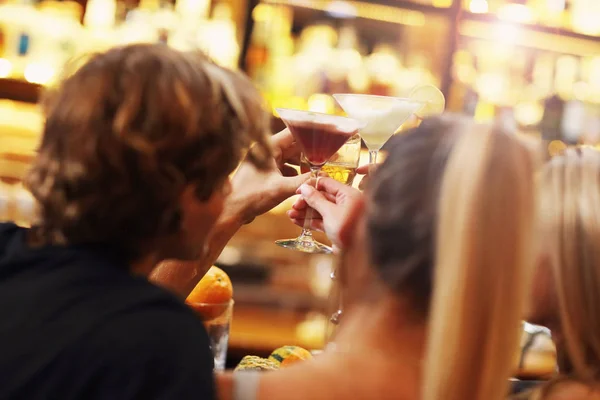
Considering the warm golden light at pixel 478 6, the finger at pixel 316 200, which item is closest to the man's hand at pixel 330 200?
the finger at pixel 316 200

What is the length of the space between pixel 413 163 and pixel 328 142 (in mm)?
681

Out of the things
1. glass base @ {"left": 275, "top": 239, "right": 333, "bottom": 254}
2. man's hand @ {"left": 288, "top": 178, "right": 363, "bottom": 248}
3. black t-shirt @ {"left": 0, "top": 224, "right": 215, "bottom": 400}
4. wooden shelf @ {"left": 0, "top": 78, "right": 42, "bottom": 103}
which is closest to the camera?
black t-shirt @ {"left": 0, "top": 224, "right": 215, "bottom": 400}

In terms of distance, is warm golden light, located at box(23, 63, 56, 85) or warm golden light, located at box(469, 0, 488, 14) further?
warm golden light, located at box(469, 0, 488, 14)

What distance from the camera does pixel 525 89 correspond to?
405 cm

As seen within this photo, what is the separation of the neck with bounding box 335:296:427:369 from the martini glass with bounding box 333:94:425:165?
31.3 inches

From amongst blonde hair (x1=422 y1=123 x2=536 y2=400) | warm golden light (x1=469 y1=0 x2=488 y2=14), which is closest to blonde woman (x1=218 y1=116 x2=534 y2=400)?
blonde hair (x1=422 y1=123 x2=536 y2=400)

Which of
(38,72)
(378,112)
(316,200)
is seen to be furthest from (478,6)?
(316,200)

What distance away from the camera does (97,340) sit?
33.5 inches

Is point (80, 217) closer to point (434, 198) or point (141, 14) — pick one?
point (434, 198)

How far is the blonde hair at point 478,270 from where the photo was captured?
860 millimetres

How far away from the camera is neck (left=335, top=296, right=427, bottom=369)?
921mm

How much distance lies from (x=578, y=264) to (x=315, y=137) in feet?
2.16

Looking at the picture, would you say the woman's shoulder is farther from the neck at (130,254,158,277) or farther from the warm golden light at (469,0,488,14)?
the warm golden light at (469,0,488,14)

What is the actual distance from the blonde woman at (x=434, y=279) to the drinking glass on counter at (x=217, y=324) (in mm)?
483
